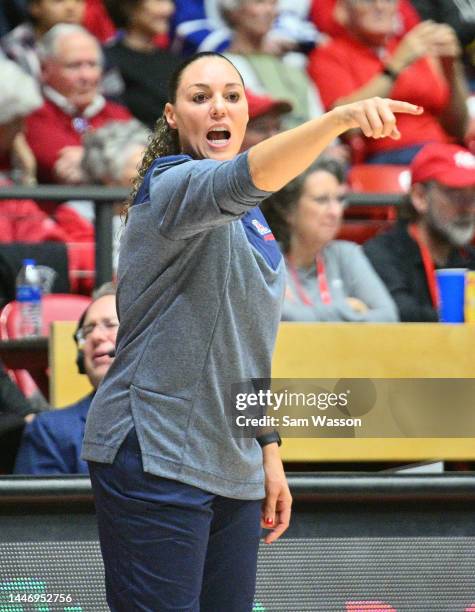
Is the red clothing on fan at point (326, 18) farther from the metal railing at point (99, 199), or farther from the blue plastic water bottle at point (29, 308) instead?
the blue plastic water bottle at point (29, 308)

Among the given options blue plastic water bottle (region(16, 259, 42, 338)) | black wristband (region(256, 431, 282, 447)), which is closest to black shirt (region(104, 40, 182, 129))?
blue plastic water bottle (region(16, 259, 42, 338))

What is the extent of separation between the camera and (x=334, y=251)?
359 cm

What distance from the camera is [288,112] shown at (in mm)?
4418

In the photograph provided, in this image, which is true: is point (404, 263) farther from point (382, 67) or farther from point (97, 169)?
point (382, 67)

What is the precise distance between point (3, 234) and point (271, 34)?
6.47 feet

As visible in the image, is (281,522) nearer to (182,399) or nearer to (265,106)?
(182,399)

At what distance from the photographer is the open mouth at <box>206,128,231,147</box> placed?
5.95 feet

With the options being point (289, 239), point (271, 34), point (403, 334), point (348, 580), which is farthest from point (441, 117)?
point (348, 580)

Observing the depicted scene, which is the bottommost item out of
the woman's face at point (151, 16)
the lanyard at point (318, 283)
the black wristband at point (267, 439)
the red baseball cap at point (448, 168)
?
the lanyard at point (318, 283)

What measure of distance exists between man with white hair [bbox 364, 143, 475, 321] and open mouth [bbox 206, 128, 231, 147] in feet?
5.47

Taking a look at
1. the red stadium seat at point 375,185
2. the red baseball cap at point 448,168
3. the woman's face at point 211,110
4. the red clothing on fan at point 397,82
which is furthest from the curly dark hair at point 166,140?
the red clothing on fan at point 397,82

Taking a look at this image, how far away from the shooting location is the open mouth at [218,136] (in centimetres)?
181

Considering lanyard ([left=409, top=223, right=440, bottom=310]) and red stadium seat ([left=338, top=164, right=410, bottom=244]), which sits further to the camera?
red stadium seat ([left=338, top=164, right=410, bottom=244])

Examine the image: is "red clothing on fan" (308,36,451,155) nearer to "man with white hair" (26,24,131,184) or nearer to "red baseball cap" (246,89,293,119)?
"red baseball cap" (246,89,293,119)
